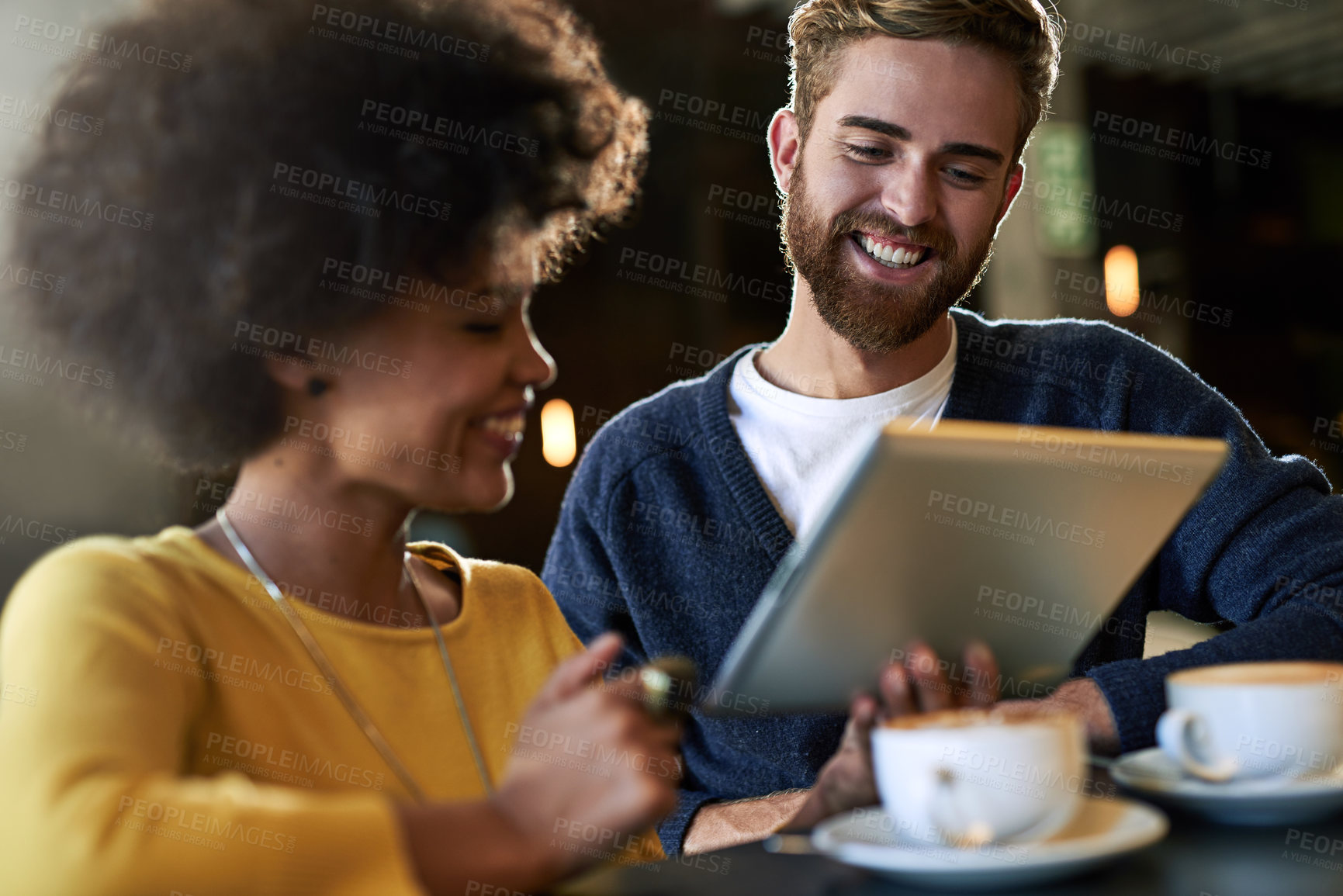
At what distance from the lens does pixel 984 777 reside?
0.71m

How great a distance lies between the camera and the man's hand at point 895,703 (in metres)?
0.93

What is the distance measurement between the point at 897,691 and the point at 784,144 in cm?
119

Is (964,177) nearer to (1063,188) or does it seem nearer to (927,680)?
(927,680)

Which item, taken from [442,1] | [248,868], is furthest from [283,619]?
[442,1]

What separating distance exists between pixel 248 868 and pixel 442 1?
623 millimetres

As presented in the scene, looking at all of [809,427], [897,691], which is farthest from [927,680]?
[809,427]

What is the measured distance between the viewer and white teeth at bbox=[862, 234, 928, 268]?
1.73 m

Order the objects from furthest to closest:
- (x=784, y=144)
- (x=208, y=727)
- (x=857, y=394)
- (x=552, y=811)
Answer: (x=784, y=144) → (x=857, y=394) → (x=208, y=727) → (x=552, y=811)

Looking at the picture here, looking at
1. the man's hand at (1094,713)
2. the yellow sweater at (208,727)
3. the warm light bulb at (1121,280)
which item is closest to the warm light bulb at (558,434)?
the warm light bulb at (1121,280)

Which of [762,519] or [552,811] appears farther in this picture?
[762,519]

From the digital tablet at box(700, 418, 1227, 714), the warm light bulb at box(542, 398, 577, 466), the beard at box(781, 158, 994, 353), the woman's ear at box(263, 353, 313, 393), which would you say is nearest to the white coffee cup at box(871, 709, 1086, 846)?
the digital tablet at box(700, 418, 1227, 714)

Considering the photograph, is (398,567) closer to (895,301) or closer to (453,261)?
(453,261)

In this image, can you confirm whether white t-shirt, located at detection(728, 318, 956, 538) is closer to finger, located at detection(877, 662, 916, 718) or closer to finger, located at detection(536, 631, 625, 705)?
finger, located at detection(877, 662, 916, 718)

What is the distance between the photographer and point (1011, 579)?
0.96 metres
